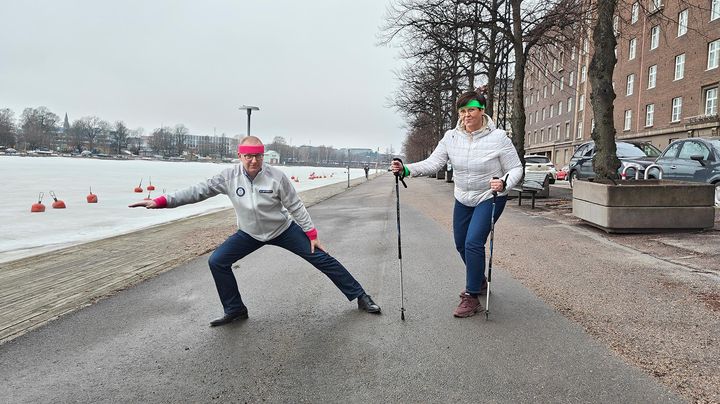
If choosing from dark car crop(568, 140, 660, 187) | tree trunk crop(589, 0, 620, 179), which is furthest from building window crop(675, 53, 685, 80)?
tree trunk crop(589, 0, 620, 179)

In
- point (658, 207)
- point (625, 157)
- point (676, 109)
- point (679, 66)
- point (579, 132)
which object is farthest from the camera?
point (579, 132)

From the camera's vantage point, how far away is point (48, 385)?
9.92 ft

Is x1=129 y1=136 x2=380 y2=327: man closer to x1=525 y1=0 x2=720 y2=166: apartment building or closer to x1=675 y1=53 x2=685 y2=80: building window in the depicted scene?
x1=525 y1=0 x2=720 y2=166: apartment building

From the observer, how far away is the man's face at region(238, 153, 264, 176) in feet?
13.1

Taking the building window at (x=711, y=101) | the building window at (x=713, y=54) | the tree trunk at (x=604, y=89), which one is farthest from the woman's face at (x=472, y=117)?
the building window at (x=713, y=54)

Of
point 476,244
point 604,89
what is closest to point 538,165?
point 604,89

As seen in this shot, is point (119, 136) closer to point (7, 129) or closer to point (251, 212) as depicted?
point (7, 129)

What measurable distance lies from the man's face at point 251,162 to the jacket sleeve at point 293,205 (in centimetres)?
24

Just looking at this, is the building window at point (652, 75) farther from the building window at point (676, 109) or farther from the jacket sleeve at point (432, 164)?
the jacket sleeve at point (432, 164)

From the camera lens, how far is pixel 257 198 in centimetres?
405

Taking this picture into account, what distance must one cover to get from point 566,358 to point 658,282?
8.72 feet

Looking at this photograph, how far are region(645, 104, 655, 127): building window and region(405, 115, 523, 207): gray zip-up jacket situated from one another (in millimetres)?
39147

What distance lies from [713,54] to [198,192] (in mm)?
36842

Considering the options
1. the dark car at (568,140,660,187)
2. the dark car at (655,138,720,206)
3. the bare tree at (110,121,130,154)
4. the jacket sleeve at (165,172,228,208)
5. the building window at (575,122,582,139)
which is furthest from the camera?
the bare tree at (110,121,130,154)
